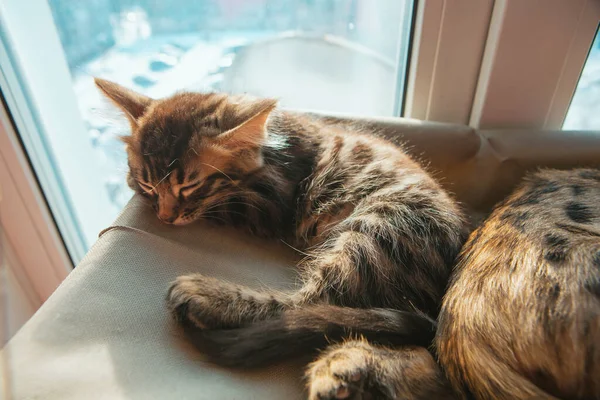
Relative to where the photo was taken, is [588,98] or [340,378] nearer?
[340,378]

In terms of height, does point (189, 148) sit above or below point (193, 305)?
above

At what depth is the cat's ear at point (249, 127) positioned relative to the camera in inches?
46.3

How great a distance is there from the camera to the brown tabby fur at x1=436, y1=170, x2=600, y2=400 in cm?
72

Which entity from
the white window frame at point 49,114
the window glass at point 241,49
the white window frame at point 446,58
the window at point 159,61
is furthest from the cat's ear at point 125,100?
the white window frame at point 446,58

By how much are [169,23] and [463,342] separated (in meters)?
1.62

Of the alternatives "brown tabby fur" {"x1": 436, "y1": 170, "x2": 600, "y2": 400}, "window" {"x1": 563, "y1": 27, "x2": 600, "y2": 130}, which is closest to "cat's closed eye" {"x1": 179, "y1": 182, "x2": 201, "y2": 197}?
"brown tabby fur" {"x1": 436, "y1": 170, "x2": 600, "y2": 400}

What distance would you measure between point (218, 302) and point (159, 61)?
1.30 metres

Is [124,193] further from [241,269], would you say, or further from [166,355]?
[166,355]

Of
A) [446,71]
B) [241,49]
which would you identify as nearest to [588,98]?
[446,71]

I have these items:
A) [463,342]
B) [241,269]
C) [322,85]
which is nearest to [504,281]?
[463,342]

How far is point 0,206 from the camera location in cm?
167

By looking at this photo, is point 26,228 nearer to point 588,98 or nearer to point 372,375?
point 372,375

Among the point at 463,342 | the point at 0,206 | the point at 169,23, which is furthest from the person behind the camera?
the point at 169,23

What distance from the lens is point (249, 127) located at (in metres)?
1.20
